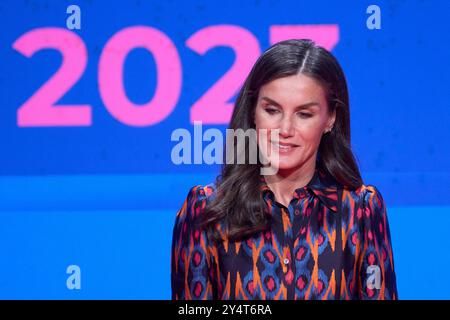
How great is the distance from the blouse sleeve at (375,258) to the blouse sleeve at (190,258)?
35 centimetres

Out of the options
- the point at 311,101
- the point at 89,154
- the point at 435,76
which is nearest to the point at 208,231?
the point at 311,101

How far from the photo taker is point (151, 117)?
2.67 m

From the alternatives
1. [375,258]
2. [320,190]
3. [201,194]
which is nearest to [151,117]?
[201,194]

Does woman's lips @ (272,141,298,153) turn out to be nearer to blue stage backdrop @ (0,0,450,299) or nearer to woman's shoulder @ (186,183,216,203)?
woman's shoulder @ (186,183,216,203)

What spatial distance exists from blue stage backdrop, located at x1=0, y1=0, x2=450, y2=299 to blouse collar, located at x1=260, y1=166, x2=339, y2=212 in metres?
0.93

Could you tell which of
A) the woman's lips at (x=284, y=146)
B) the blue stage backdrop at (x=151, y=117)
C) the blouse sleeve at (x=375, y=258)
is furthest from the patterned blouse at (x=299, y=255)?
the blue stage backdrop at (x=151, y=117)

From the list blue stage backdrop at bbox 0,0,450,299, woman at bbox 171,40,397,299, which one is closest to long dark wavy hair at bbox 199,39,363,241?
woman at bbox 171,40,397,299

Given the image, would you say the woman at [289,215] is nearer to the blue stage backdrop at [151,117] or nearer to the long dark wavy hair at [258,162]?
the long dark wavy hair at [258,162]

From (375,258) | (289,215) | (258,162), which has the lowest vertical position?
(375,258)

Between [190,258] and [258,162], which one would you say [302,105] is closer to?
[258,162]

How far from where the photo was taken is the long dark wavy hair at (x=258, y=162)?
5.25 feet

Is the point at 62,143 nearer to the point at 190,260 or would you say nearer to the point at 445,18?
the point at 190,260

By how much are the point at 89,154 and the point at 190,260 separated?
1.20m

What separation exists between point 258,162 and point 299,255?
0.25 meters
